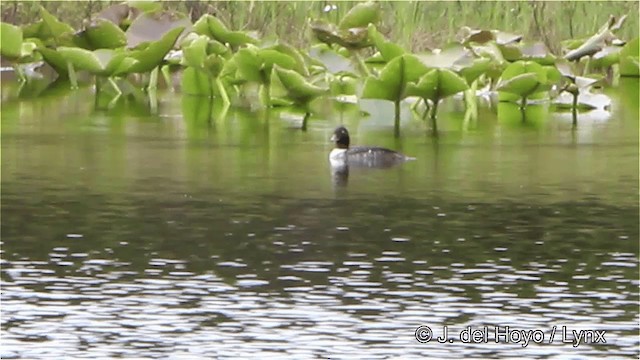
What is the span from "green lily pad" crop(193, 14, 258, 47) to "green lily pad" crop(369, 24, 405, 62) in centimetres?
174

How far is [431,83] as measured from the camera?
16.1m

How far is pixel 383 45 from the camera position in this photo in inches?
722

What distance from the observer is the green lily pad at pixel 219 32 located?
768 inches

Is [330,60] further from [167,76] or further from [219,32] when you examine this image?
[167,76]

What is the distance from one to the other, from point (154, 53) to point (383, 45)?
7.49 ft

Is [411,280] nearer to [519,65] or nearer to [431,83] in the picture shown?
[431,83]

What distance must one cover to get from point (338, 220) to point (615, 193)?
7.11 feet

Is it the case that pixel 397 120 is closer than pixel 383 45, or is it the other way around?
pixel 397 120

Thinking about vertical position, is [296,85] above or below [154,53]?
below

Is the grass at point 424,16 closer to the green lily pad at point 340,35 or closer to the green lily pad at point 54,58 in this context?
the green lily pad at point 54,58

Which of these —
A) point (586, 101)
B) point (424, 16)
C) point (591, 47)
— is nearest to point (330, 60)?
point (586, 101)

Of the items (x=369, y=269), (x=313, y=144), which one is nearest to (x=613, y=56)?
(x=313, y=144)

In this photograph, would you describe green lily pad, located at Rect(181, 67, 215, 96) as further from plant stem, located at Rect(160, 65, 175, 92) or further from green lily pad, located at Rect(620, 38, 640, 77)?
green lily pad, located at Rect(620, 38, 640, 77)

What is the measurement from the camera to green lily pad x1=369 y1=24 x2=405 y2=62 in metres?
18.2
